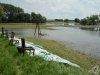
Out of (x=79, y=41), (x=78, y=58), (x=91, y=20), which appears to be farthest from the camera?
(x=91, y=20)

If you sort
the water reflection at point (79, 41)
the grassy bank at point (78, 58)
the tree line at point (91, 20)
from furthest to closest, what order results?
the tree line at point (91, 20) < the water reflection at point (79, 41) < the grassy bank at point (78, 58)

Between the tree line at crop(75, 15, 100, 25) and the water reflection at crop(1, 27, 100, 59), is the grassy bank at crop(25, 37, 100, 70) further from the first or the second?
the tree line at crop(75, 15, 100, 25)

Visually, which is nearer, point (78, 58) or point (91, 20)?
point (78, 58)

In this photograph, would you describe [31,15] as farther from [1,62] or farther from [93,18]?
[1,62]

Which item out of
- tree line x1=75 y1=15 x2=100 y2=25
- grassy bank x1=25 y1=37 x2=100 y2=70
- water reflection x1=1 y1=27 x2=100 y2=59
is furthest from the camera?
tree line x1=75 y1=15 x2=100 y2=25

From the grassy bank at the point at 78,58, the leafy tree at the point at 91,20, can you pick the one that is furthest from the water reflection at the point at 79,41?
the leafy tree at the point at 91,20

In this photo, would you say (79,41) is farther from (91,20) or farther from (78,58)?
(91,20)

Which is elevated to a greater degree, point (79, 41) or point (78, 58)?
point (78, 58)

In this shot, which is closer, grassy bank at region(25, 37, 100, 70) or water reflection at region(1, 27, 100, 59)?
grassy bank at region(25, 37, 100, 70)

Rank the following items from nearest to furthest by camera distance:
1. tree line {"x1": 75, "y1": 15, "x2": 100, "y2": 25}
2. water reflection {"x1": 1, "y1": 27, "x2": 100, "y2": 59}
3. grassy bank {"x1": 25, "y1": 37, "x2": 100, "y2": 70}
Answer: grassy bank {"x1": 25, "y1": 37, "x2": 100, "y2": 70}
water reflection {"x1": 1, "y1": 27, "x2": 100, "y2": 59}
tree line {"x1": 75, "y1": 15, "x2": 100, "y2": 25}

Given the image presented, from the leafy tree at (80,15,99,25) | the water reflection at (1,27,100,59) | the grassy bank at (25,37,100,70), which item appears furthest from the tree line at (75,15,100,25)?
the grassy bank at (25,37,100,70)

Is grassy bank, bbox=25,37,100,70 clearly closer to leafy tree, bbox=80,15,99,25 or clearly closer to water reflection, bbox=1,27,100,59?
water reflection, bbox=1,27,100,59

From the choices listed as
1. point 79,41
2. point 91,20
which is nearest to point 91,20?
point 91,20

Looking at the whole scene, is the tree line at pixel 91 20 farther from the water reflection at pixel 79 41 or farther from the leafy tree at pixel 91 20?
the water reflection at pixel 79 41
